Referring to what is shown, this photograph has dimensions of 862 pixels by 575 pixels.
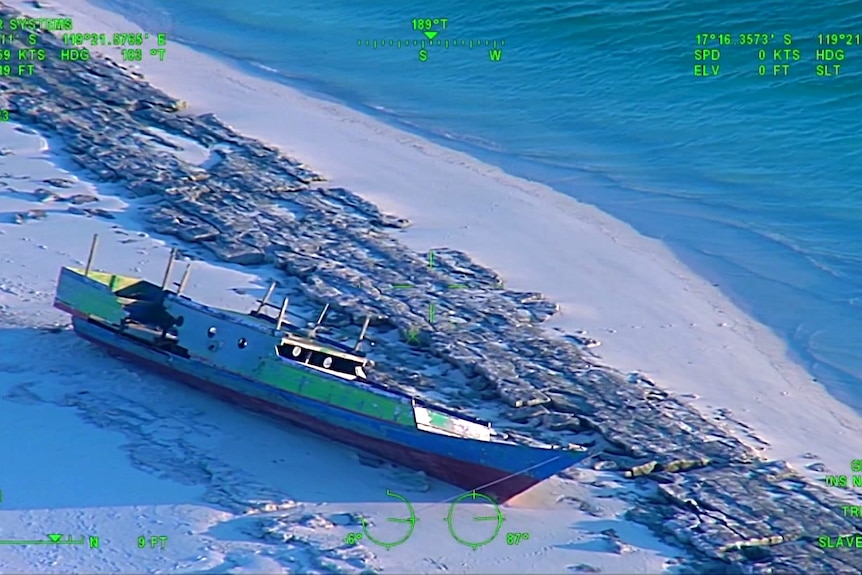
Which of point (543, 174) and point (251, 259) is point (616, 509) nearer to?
point (251, 259)

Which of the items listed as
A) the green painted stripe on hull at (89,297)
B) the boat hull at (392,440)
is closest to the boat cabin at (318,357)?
the boat hull at (392,440)

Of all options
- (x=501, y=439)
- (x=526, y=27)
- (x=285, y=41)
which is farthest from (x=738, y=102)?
(x=501, y=439)

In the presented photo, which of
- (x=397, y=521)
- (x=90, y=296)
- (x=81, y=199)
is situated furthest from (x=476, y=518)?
(x=81, y=199)

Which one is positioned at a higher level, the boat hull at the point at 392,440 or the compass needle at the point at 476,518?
the boat hull at the point at 392,440

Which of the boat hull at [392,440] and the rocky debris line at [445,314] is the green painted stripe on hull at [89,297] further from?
the rocky debris line at [445,314]

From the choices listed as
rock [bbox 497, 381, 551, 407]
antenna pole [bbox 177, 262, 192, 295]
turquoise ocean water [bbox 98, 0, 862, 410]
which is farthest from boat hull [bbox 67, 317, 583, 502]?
turquoise ocean water [bbox 98, 0, 862, 410]

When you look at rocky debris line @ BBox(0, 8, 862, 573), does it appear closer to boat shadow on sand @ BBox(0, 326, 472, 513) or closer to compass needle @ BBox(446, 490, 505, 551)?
compass needle @ BBox(446, 490, 505, 551)
